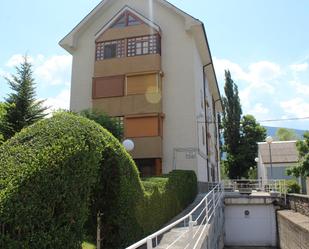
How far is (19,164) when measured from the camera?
215 inches

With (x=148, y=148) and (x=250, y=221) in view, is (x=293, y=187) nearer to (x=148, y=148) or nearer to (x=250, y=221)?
(x=250, y=221)

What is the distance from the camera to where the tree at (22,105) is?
59.7 feet

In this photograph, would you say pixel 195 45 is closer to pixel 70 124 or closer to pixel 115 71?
pixel 115 71

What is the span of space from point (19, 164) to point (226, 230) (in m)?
19.1

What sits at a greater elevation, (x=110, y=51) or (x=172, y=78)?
(x=110, y=51)

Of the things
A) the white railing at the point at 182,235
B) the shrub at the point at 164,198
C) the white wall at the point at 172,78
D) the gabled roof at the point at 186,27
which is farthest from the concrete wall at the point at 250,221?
the white railing at the point at 182,235

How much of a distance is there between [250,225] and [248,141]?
940 inches

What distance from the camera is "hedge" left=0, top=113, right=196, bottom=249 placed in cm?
511

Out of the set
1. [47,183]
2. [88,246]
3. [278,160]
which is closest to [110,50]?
[88,246]

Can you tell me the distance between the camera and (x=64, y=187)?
18.9ft

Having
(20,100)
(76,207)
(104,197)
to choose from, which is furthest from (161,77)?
(76,207)

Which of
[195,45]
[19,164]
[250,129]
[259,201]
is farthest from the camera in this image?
[250,129]

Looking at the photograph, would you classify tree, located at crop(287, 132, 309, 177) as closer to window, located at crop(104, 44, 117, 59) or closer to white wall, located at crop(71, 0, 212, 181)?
white wall, located at crop(71, 0, 212, 181)

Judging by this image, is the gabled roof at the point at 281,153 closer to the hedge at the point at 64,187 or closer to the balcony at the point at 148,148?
the balcony at the point at 148,148
